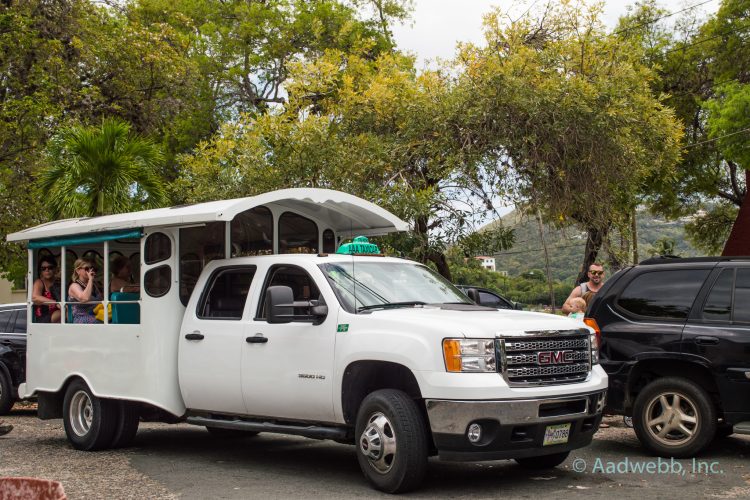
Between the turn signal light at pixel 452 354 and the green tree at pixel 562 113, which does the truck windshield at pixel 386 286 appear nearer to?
the turn signal light at pixel 452 354

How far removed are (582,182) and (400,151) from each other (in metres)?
→ 3.39

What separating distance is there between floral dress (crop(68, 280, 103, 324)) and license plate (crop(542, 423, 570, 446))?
17.1 feet

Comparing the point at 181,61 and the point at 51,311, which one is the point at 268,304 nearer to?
the point at 51,311

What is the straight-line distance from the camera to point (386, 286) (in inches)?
329

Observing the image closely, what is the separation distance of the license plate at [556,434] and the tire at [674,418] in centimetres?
186

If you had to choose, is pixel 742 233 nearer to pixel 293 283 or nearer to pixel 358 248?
pixel 358 248

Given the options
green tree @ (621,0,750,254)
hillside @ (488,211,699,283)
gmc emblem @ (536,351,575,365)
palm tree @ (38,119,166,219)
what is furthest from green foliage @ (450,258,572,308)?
gmc emblem @ (536,351,575,365)

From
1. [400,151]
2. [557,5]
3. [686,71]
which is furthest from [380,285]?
[686,71]

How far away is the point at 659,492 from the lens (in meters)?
7.26

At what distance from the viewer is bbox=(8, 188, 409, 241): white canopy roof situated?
8969 millimetres

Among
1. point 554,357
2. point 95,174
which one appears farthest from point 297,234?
point 95,174

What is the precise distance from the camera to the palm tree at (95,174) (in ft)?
57.7

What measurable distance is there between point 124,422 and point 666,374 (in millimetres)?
5568

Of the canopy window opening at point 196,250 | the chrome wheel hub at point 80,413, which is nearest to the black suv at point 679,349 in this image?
the canopy window opening at point 196,250
